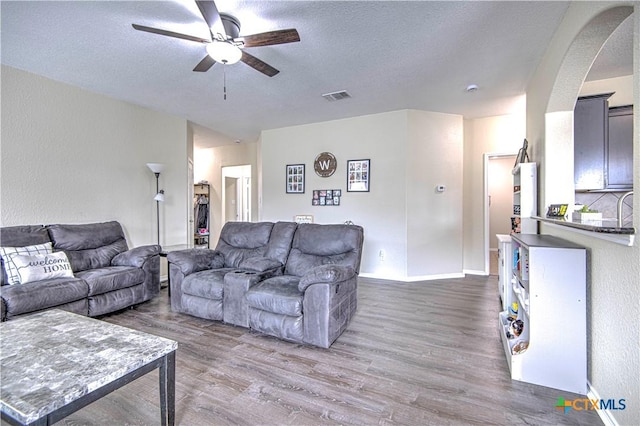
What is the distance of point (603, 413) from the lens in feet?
5.24

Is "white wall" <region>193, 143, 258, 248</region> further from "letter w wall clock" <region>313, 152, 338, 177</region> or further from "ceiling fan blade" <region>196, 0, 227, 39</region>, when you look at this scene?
"ceiling fan blade" <region>196, 0, 227, 39</region>

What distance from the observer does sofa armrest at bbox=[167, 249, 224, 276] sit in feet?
10.3

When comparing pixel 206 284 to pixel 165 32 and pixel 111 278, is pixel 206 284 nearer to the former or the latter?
pixel 111 278

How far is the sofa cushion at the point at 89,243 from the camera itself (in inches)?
125

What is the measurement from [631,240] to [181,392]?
8.51ft

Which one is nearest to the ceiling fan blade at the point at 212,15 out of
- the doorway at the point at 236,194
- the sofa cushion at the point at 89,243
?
the sofa cushion at the point at 89,243

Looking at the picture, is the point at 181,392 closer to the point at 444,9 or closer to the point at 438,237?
the point at 444,9

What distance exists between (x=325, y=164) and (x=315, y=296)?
10.9 ft

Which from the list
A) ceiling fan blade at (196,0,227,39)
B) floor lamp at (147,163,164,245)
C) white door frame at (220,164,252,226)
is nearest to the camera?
ceiling fan blade at (196,0,227,39)

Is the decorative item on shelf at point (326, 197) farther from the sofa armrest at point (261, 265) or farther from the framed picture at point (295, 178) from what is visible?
the sofa armrest at point (261, 265)

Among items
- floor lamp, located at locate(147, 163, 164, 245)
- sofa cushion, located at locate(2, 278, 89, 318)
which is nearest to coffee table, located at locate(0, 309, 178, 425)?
sofa cushion, located at locate(2, 278, 89, 318)

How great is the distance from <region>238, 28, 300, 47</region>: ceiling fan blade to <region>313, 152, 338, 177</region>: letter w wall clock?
123 inches

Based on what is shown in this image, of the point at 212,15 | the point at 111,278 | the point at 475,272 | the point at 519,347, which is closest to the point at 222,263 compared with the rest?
the point at 111,278

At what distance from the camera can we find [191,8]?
7.13 feet
